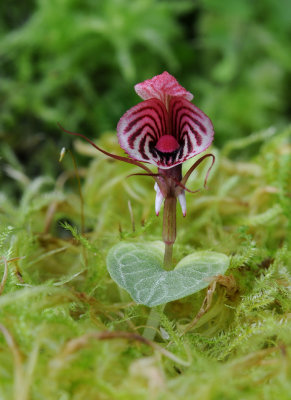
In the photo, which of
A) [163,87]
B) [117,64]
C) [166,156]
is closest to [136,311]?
[166,156]

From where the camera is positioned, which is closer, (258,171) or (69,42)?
(258,171)

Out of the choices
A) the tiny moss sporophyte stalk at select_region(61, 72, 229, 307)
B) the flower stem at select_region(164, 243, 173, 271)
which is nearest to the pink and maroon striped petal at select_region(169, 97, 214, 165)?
the tiny moss sporophyte stalk at select_region(61, 72, 229, 307)

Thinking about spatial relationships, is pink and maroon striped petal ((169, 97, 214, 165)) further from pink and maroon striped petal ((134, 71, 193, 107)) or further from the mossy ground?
the mossy ground

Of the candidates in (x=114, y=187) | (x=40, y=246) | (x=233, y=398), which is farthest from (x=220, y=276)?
(x=114, y=187)

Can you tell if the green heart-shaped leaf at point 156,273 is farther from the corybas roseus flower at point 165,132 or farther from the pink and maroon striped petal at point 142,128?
the pink and maroon striped petal at point 142,128

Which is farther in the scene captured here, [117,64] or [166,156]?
[117,64]

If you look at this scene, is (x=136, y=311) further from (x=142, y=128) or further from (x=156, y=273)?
(x=142, y=128)

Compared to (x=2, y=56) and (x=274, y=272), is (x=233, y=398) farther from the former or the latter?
(x=2, y=56)

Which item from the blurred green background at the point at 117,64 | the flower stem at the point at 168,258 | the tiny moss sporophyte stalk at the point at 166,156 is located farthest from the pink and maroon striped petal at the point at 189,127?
the blurred green background at the point at 117,64
